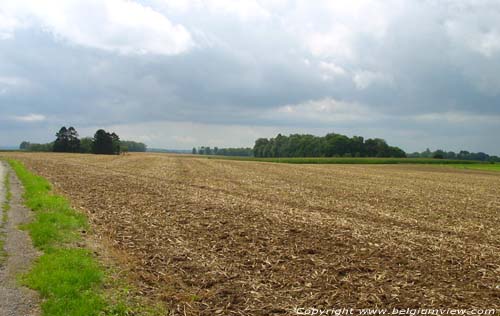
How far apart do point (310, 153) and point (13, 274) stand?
162293 millimetres

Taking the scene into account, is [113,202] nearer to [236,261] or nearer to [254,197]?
[254,197]

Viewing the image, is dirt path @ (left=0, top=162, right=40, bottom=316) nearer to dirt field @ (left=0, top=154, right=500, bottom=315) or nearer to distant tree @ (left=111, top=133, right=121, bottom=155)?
dirt field @ (left=0, top=154, right=500, bottom=315)

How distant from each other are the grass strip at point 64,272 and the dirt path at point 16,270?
0.18 metres

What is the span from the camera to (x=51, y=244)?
1094cm

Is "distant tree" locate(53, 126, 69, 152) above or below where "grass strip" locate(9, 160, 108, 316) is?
above

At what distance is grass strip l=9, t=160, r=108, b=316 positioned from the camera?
7.01 meters

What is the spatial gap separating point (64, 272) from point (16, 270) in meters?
1.20

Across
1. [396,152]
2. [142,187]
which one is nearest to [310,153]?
[396,152]

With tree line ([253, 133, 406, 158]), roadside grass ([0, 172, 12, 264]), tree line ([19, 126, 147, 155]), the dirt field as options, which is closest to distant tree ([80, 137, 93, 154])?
tree line ([19, 126, 147, 155])

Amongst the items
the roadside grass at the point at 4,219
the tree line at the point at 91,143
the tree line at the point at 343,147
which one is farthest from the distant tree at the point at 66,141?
the roadside grass at the point at 4,219

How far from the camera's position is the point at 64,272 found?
27.6 ft

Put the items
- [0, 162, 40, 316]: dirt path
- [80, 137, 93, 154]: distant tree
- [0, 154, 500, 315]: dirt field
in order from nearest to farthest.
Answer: [0, 162, 40, 316]: dirt path < [0, 154, 500, 315]: dirt field < [80, 137, 93, 154]: distant tree

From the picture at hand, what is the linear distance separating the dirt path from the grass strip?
0.18m

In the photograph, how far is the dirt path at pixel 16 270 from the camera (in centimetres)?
692
